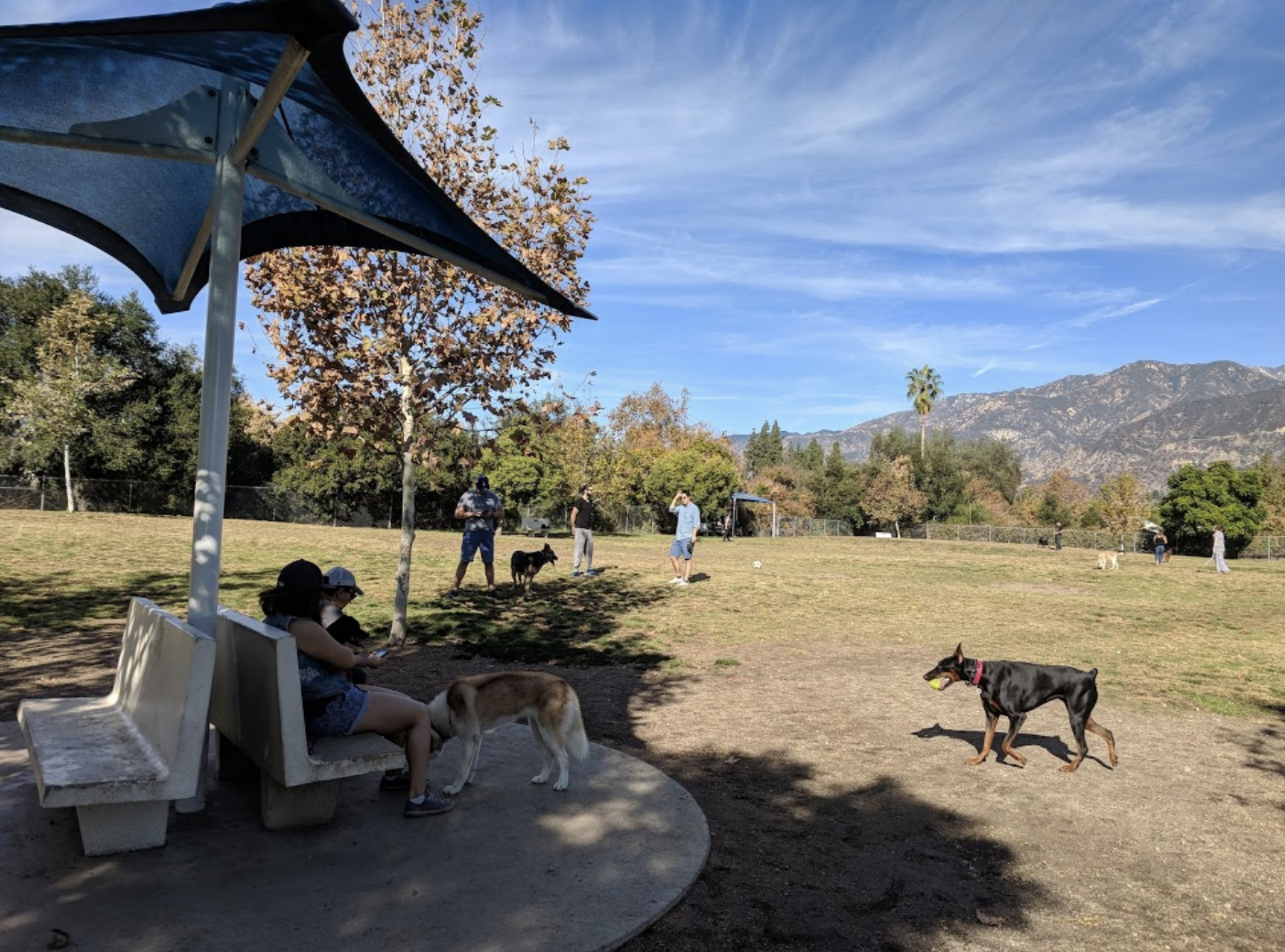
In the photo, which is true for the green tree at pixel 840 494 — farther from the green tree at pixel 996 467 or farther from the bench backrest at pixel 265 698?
the bench backrest at pixel 265 698

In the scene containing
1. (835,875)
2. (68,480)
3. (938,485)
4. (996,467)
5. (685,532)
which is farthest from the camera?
(996,467)

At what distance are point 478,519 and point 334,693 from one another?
31.6ft

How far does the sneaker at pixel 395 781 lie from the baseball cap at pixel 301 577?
131cm

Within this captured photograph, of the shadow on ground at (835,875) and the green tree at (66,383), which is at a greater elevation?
the green tree at (66,383)

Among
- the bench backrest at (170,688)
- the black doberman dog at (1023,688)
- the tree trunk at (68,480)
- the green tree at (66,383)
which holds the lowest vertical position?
the black doberman dog at (1023,688)

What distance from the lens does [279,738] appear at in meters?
3.73

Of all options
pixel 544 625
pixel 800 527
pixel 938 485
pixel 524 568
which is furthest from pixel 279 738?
pixel 938 485

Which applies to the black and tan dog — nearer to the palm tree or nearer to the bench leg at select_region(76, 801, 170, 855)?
the bench leg at select_region(76, 801, 170, 855)

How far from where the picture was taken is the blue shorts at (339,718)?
4176mm

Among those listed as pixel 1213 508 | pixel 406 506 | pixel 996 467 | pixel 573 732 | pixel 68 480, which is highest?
pixel 996 467

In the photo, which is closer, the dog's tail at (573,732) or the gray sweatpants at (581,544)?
the dog's tail at (573,732)

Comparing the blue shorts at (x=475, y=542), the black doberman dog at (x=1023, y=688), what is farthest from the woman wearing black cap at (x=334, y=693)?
the blue shorts at (x=475, y=542)

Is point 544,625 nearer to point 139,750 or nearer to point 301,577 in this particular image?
point 301,577

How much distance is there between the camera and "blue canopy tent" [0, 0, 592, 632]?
3.39m
